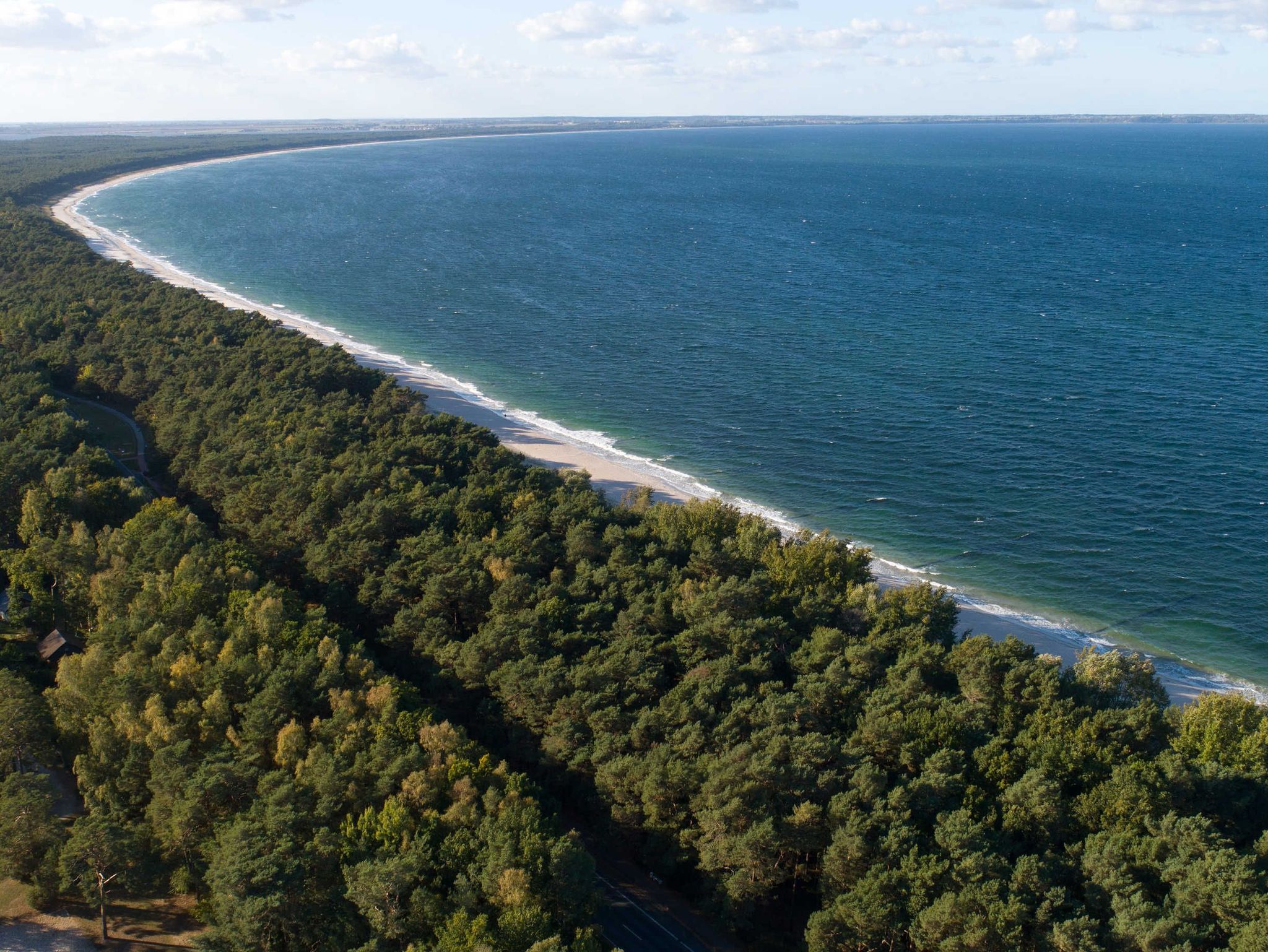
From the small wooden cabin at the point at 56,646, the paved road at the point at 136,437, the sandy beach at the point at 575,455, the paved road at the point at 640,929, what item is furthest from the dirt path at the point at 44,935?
the sandy beach at the point at 575,455

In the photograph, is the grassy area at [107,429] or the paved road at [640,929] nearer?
Result: the paved road at [640,929]

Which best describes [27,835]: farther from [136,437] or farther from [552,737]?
[136,437]

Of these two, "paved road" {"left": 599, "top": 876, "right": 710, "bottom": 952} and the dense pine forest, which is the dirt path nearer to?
the dense pine forest

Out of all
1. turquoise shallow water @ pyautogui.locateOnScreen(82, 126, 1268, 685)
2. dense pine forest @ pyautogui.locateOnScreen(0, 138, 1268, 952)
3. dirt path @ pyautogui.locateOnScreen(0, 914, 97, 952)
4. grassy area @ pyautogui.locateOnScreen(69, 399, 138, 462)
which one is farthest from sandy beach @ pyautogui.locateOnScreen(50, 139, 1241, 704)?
dirt path @ pyautogui.locateOnScreen(0, 914, 97, 952)

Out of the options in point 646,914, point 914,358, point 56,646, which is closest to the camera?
point 646,914

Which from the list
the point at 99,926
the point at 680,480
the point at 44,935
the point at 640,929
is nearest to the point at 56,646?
the point at 44,935

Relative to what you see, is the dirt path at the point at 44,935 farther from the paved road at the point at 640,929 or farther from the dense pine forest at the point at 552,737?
the paved road at the point at 640,929

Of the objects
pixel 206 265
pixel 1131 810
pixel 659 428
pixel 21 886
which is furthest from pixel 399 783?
pixel 206 265
